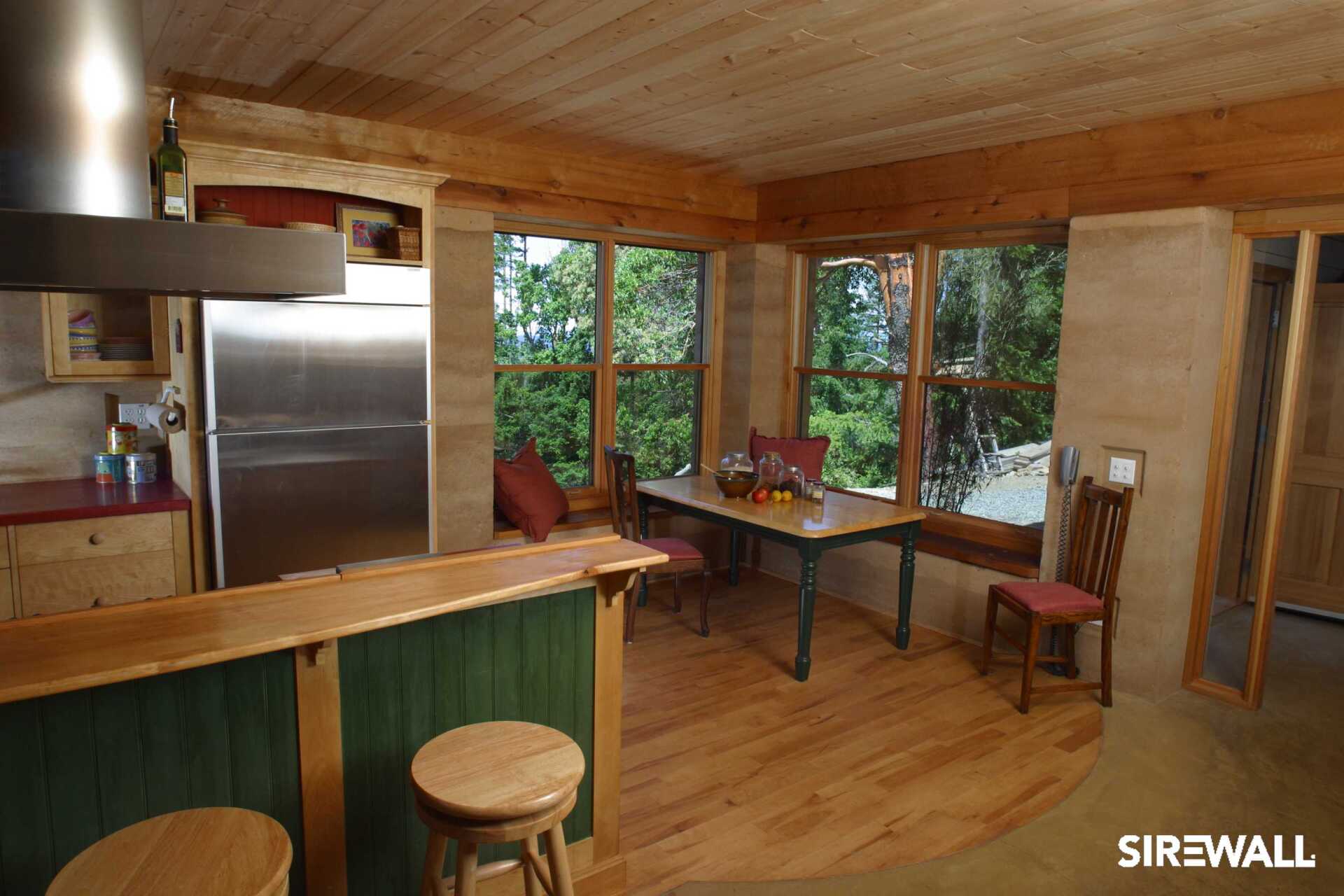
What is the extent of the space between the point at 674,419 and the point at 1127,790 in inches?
132

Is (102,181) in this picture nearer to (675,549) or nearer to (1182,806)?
(675,549)

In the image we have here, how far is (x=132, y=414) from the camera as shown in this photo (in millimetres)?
3932

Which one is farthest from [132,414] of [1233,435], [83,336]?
[1233,435]

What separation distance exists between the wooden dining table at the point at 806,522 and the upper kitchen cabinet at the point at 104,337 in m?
2.44

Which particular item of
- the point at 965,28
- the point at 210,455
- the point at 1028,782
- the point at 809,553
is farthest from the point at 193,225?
the point at 1028,782

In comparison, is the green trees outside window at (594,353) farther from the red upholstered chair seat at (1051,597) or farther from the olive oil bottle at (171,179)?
the red upholstered chair seat at (1051,597)

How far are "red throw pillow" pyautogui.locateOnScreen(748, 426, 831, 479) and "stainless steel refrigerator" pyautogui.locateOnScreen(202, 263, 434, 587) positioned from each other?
2179 millimetres

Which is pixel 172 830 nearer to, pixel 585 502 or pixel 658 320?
pixel 585 502

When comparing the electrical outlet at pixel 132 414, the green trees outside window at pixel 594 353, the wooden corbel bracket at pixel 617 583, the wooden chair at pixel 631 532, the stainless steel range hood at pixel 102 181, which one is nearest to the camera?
the stainless steel range hood at pixel 102 181

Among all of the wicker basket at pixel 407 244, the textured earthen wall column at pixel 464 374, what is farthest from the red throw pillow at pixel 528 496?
the wicker basket at pixel 407 244

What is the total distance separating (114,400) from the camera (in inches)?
156

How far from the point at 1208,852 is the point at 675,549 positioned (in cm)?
272

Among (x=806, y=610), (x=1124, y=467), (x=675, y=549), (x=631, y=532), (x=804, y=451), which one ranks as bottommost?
(x=806, y=610)

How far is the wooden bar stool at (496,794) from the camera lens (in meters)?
1.81
